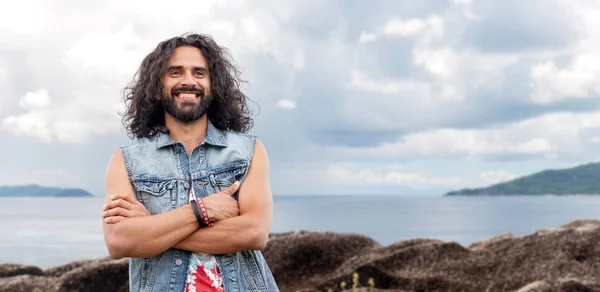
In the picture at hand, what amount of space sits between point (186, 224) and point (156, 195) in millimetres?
320

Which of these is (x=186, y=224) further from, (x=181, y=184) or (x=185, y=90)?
(x=185, y=90)

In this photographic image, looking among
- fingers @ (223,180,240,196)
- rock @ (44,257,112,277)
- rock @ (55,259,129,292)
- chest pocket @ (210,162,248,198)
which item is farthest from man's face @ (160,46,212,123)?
rock @ (44,257,112,277)

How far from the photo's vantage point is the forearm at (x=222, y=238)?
13.1 feet

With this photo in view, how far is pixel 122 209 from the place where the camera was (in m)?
4.04

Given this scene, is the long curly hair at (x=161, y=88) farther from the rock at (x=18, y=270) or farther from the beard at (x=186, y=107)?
the rock at (x=18, y=270)

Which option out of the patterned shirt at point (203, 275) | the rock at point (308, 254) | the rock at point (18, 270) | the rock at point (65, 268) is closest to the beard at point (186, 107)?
the patterned shirt at point (203, 275)

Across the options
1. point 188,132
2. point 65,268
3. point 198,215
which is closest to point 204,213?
point 198,215

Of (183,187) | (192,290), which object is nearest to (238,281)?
(192,290)

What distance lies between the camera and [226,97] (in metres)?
4.51

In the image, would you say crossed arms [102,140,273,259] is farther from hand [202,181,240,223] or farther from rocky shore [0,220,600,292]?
rocky shore [0,220,600,292]

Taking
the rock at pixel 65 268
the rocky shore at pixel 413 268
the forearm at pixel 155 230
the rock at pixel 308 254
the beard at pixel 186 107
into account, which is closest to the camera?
the forearm at pixel 155 230

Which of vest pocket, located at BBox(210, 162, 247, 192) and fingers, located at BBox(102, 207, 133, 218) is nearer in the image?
fingers, located at BBox(102, 207, 133, 218)

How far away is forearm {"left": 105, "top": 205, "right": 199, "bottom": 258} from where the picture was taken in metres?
3.94

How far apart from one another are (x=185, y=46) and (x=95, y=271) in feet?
21.1
